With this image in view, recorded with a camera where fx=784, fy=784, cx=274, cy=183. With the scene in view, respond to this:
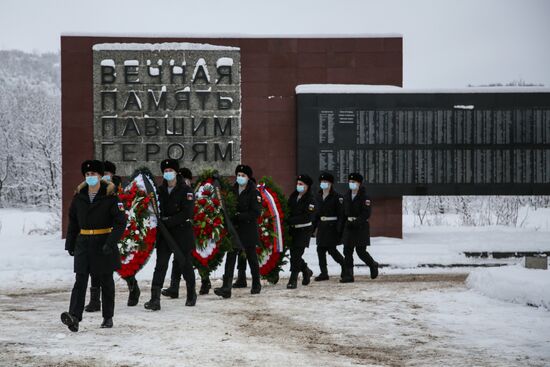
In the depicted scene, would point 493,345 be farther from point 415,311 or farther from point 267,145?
point 267,145

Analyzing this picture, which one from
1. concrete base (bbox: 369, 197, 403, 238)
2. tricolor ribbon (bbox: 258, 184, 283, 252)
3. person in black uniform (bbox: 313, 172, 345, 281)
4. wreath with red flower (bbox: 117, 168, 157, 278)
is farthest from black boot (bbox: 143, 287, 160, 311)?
concrete base (bbox: 369, 197, 403, 238)

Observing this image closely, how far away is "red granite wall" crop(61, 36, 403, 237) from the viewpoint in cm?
2064

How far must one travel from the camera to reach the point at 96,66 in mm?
20531

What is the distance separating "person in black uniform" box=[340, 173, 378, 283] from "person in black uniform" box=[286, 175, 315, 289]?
0.90 metres

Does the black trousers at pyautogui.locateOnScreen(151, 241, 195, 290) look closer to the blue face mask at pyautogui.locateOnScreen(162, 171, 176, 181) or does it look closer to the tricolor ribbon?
the blue face mask at pyautogui.locateOnScreen(162, 171, 176, 181)

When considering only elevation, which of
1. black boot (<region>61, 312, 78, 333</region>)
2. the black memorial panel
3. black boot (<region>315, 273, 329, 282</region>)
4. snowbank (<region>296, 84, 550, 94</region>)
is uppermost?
snowbank (<region>296, 84, 550, 94</region>)

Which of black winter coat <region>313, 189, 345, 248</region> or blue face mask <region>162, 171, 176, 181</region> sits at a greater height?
blue face mask <region>162, 171, 176, 181</region>

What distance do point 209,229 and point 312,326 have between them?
3044mm

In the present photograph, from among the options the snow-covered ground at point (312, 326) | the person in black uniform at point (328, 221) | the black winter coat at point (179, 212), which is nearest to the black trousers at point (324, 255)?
the person in black uniform at point (328, 221)

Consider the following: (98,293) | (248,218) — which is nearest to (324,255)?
(248,218)

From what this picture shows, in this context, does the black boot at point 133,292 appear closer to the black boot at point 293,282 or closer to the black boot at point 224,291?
the black boot at point 224,291

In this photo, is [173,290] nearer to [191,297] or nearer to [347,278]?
[191,297]

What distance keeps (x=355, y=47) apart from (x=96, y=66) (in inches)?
272

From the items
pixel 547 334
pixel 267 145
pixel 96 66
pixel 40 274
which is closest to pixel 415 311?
pixel 547 334
